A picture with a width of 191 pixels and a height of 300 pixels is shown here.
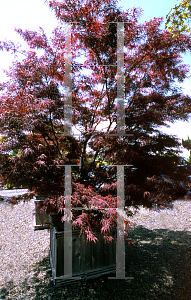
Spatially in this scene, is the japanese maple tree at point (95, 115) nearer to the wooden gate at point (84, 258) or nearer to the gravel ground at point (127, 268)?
the wooden gate at point (84, 258)

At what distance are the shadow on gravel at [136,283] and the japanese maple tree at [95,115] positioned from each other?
866 mm

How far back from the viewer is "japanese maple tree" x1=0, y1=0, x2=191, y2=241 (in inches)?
91.8

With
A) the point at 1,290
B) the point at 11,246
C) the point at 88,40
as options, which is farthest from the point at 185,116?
the point at 11,246

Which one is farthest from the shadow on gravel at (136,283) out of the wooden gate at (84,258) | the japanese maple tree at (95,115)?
the japanese maple tree at (95,115)

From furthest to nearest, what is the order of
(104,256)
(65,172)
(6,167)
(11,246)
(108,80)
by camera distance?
(11,246)
(108,80)
(104,256)
(65,172)
(6,167)

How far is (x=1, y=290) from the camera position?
2.89 meters

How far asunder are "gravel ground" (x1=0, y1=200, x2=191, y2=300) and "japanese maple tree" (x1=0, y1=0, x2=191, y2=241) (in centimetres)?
92

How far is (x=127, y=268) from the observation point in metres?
3.19

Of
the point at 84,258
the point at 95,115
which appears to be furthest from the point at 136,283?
the point at 95,115

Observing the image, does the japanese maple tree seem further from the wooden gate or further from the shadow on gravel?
the shadow on gravel

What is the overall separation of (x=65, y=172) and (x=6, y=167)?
0.72m

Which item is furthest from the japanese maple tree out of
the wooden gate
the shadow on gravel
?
the shadow on gravel

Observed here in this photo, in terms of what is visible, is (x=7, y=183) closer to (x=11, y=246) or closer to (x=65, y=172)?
(x=65, y=172)

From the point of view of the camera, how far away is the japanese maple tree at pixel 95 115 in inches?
91.8
